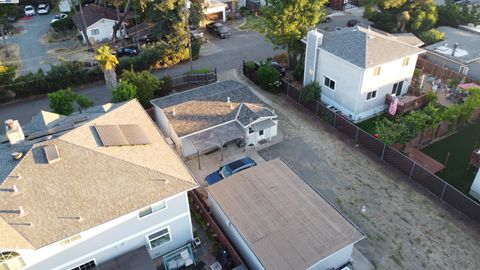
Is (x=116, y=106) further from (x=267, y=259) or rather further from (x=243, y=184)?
(x=267, y=259)

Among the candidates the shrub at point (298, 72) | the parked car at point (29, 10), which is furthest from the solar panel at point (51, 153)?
the parked car at point (29, 10)

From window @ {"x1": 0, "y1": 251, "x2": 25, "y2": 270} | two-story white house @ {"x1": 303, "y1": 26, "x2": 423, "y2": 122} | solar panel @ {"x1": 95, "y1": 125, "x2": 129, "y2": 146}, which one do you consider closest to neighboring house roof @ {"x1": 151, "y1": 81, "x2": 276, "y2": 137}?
solar panel @ {"x1": 95, "y1": 125, "x2": 129, "y2": 146}

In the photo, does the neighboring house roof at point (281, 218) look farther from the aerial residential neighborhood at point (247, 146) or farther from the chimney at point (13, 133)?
the chimney at point (13, 133)

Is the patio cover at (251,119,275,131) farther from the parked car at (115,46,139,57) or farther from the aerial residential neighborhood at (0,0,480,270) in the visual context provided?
the parked car at (115,46,139,57)

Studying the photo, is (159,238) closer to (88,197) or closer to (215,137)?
(88,197)

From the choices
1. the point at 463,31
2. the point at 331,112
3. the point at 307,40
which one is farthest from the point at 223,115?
the point at 463,31
